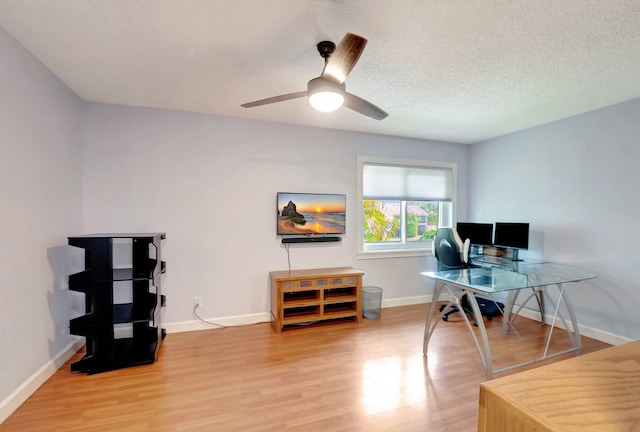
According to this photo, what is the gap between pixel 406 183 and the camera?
13.8 feet

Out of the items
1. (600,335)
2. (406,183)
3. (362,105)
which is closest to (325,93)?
(362,105)

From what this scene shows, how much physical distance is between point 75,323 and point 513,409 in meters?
3.05

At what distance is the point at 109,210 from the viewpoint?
297 centimetres

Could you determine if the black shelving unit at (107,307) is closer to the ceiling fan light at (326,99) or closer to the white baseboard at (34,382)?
the white baseboard at (34,382)

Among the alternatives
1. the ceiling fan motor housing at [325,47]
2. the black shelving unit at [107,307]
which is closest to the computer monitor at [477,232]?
the ceiling fan motor housing at [325,47]

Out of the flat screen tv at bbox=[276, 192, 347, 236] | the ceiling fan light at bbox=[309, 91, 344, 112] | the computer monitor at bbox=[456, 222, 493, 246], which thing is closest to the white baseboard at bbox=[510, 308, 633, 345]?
the computer monitor at bbox=[456, 222, 493, 246]

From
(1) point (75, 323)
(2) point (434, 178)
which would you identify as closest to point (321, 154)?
(2) point (434, 178)

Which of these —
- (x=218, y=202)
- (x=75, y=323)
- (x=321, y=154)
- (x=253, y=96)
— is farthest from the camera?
(x=321, y=154)

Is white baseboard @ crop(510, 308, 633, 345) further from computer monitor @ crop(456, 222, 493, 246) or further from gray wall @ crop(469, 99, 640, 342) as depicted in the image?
computer monitor @ crop(456, 222, 493, 246)

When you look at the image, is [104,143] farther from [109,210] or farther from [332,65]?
[332,65]

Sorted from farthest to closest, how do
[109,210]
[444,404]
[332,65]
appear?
1. [109,210]
2. [444,404]
3. [332,65]

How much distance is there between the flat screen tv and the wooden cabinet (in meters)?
0.51

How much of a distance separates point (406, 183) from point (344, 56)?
2840 mm

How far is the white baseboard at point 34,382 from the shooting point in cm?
184
